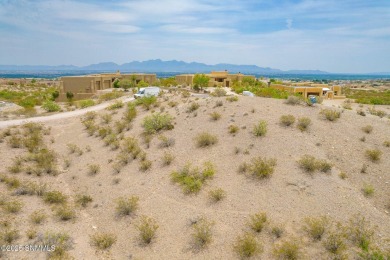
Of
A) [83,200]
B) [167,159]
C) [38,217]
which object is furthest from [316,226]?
[38,217]

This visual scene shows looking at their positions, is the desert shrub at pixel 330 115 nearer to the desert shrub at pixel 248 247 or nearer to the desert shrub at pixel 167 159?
the desert shrub at pixel 167 159

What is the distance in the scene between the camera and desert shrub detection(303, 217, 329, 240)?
845 centimetres

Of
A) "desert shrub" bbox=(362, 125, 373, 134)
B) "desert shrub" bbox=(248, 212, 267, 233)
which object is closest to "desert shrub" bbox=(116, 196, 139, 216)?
"desert shrub" bbox=(248, 212, 267, 233)

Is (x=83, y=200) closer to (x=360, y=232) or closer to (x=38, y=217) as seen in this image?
(x=38, y=217)

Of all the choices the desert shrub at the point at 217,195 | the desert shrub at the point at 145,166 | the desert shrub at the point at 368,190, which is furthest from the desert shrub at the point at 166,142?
the desert shrub at the point at 368,190

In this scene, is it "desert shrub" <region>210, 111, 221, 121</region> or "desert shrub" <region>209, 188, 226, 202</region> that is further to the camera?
"desert shrub" <region>210, 111, 221, 121</region>

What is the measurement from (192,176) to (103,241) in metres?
4.35

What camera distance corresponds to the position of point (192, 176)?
39.3 feet

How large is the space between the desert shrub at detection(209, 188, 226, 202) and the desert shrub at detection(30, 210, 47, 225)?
19.3 feet

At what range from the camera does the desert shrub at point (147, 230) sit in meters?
9.00

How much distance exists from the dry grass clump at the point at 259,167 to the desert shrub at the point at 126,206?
4.53 meters

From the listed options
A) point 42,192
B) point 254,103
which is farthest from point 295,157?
point 42,192

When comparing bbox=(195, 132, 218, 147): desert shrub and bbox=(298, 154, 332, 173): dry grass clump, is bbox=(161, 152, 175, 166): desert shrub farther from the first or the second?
bbox=(298, 154, 332, 173): dry grass clump

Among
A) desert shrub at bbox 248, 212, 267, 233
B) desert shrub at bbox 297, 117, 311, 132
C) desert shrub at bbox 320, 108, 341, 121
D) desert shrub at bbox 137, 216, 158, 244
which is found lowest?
desert shrub at bbox 137, 216, 158, 244
